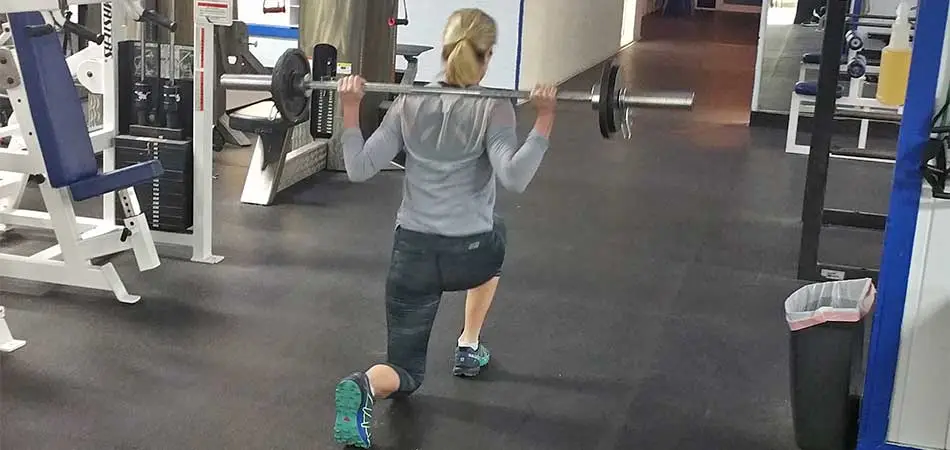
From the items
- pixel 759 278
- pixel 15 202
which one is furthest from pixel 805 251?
pixel 15 202

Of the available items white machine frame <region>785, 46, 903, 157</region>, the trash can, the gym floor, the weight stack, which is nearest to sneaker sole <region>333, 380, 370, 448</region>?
the gym floor

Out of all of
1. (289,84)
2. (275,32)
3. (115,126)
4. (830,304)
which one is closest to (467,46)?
(289,84)

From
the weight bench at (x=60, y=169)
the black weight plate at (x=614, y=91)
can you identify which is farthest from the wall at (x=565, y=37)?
the black weight plate at (x=614, y=91)

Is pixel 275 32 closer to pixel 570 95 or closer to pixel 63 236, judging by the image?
pixel 63 236

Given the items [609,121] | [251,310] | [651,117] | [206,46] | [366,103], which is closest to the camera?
[609,121]

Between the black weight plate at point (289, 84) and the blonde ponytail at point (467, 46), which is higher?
the blonde ponytail at point (467, 46)

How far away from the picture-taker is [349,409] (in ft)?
8.91

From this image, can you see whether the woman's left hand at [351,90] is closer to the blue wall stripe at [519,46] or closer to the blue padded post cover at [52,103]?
the blue padded post cover at [52,103]

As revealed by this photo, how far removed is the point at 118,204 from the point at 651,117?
473 centimetres

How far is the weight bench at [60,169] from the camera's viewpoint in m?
3.50

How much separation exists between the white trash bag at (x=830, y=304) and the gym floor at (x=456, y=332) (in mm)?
384

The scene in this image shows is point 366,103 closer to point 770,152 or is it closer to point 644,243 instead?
point 644,243

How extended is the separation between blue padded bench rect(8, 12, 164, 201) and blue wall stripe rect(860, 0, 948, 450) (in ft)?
8.31

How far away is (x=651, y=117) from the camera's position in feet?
26.9
